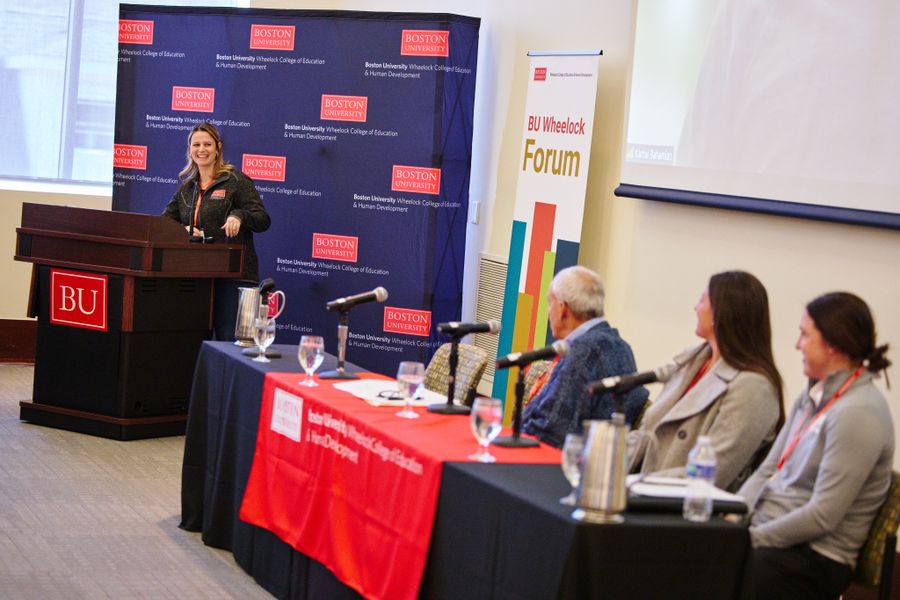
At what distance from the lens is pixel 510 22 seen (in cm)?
691

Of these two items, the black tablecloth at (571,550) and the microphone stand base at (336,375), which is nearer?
the black tablecloth at (571,550)

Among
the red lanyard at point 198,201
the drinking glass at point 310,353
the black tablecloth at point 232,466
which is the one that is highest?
the red lanyard at point 198,201

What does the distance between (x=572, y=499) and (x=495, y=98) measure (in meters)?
4.66

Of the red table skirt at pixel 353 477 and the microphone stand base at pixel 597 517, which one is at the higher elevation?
the microphone stand base at pixel 597 517

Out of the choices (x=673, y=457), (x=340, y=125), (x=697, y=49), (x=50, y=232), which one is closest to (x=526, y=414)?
(x=673, y=457)

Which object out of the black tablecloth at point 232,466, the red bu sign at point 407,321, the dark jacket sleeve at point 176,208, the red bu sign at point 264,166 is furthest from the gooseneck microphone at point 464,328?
the red bu sign at point 264,166

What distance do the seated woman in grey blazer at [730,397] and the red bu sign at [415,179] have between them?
365 centimetres

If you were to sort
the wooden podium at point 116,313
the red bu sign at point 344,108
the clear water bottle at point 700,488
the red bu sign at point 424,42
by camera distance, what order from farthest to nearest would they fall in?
the red bu sign at point 344,108
the red bu sign at point 424,42
the wooden podium at point 116,313
the clear water bottle at point 700,488

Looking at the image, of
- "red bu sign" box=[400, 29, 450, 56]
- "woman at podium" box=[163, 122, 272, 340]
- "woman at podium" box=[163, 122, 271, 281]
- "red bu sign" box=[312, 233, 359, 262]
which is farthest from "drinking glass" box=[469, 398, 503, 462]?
"red bu sign" box=[312, 233, 359, 262]

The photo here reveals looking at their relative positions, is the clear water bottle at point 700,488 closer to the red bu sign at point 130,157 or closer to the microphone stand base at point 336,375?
the microphone stand base at point 336,375

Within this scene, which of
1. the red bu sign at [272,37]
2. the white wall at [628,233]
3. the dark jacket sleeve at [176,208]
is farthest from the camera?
the red bu sign at [272,37]

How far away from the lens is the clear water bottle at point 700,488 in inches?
104

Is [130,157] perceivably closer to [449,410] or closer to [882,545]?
[449,410]

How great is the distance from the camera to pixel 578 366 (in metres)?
3.73
